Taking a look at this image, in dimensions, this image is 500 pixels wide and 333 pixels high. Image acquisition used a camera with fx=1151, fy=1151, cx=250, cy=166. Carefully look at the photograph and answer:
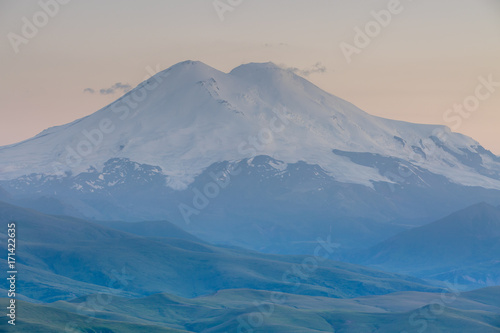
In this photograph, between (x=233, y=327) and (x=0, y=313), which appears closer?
(x=0, y=313)

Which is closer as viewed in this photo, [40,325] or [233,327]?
[40,325]

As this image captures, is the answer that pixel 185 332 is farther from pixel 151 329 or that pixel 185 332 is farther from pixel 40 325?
pixel 40 325

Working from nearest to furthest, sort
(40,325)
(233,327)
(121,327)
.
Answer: (40,325), (121,327), (233,327)

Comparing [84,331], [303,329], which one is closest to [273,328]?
[303,329]

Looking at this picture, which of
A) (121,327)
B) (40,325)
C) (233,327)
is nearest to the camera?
(40,325)

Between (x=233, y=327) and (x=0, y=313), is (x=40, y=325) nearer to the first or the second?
(x=0, y=313)

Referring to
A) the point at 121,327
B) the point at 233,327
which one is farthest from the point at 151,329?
the point at 233,327

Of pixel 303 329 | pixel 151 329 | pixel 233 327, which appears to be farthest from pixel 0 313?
pixel 303 329

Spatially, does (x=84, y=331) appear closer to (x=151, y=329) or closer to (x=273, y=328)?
(x=151, y=329)
